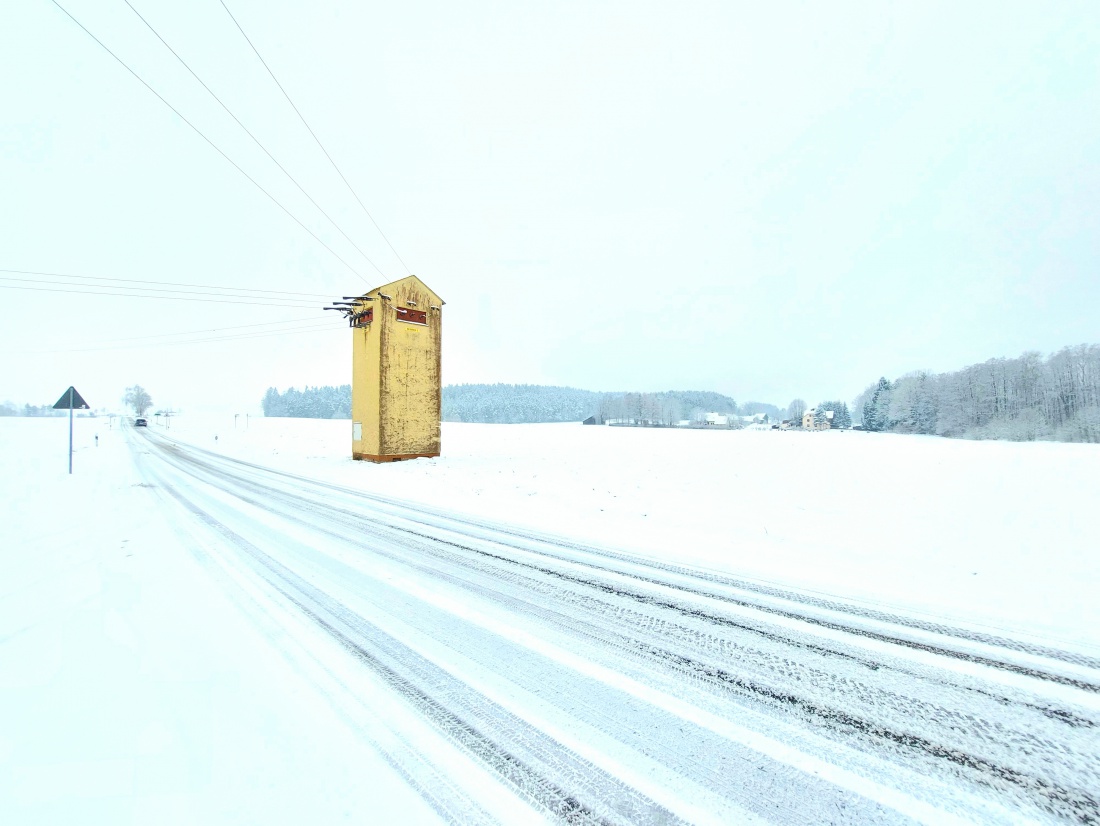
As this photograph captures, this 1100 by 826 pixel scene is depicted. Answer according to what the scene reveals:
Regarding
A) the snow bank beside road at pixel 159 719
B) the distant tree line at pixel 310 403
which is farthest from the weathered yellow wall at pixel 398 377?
the distant tree line at pixel 310 403

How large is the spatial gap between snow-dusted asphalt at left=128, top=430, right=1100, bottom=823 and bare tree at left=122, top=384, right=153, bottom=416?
128 m

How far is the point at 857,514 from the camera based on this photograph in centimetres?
863

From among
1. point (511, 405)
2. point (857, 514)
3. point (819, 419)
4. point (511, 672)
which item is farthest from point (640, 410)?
point (511, 672)

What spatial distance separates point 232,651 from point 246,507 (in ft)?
23.5

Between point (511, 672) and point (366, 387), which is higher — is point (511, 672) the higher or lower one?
the lower one

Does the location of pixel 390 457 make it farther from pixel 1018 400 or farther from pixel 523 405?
pixel 523 405

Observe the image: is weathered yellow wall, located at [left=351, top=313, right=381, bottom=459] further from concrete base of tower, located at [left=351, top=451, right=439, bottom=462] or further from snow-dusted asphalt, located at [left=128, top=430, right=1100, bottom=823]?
snow-dusted asphalt, located at [left=128, top=430, right=1100, bottom=823]

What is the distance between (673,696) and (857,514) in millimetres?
7920

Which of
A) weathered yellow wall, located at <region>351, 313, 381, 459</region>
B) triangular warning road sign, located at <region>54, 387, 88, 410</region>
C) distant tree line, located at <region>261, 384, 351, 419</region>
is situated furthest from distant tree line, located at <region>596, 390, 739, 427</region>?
triangular warning road sign, located at <region>54, 387, 88, 410</region>

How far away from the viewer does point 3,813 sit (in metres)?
1.93

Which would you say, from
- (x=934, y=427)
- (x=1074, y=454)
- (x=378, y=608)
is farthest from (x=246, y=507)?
(x=934, y=427)

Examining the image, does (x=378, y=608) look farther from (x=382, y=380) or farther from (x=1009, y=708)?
(x=382, y=380)

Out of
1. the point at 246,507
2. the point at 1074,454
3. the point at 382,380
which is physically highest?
the point at 382,380

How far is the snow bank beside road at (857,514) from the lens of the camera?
512cm
